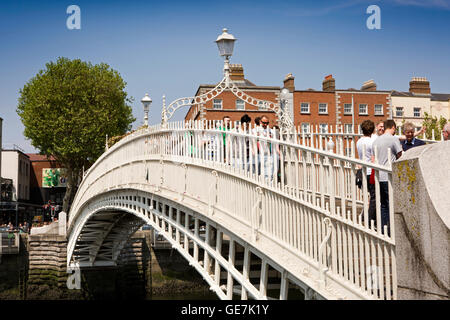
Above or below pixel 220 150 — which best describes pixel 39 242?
below

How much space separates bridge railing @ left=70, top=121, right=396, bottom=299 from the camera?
5137 millimetres

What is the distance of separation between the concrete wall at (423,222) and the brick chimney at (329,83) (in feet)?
146

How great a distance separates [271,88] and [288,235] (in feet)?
132

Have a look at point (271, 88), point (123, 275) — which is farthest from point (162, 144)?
point (271, 88)

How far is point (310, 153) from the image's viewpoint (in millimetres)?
6191

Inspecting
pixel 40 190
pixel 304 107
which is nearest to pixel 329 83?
pixel 304 107

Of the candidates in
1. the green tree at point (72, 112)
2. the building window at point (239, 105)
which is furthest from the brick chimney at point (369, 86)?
the green tree at point (72, 112)

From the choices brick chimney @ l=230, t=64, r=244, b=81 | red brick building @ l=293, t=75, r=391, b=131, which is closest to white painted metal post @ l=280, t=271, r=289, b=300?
brick chimney @ l=230, t=64, r=244, b=81

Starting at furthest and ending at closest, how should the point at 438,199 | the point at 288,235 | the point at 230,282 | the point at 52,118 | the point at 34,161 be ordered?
the point at 34,161 → the point at 52,118 → the point at 230,282 → the point at 288,235 → the point at 438,199

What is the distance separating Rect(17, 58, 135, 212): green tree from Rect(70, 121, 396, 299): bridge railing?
28.0m

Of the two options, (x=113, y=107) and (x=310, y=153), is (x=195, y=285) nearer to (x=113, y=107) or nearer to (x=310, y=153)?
(x=113, y=107)

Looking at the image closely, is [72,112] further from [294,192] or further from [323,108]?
[294,192]

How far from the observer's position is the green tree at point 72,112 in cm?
3981

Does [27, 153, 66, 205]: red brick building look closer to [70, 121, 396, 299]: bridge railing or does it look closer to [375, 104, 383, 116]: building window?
[375, 104, 383, 116]: building window
